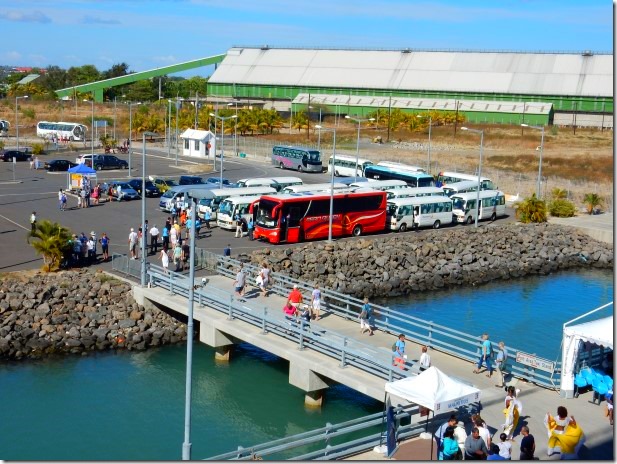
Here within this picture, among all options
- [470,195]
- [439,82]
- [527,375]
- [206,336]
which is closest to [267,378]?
[206,336]

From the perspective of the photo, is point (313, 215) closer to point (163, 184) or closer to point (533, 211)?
point (163, 184)

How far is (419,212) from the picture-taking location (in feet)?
171

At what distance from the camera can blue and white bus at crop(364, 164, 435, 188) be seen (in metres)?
62.6

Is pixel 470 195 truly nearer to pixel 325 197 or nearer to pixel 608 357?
pixel 325 197

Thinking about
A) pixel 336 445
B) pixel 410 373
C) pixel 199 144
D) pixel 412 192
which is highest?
pixel 199 144

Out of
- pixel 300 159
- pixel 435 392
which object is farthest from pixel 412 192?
pixel 435 392

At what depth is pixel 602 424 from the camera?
68.7 ft

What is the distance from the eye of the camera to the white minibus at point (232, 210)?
47.2 meters

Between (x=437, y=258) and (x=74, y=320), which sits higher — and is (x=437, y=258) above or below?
above

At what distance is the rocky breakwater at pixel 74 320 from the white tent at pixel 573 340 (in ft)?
52.5

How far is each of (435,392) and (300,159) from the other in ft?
180

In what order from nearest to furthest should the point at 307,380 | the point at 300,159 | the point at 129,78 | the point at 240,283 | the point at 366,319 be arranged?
1. the point at 307,380
2. the point at 366,319
3. the point at 240,283
4. the point at 300,159
5. the point at 129,78

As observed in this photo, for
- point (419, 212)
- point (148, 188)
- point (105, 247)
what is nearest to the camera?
point (105, 247)

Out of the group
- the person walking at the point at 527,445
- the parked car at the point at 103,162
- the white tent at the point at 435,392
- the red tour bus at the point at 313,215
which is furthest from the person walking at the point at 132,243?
the parked car at the point at 103,162
